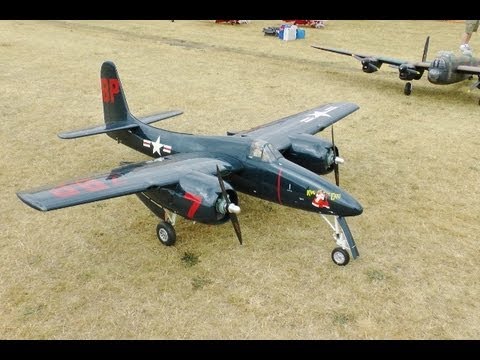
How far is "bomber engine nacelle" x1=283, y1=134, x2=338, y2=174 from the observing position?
11719 mm

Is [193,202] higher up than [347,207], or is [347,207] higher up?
[193,202]

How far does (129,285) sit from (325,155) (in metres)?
6.13

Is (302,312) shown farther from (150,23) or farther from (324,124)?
(150,23)

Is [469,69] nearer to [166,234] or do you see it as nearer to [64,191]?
[166,234]

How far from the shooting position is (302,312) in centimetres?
862

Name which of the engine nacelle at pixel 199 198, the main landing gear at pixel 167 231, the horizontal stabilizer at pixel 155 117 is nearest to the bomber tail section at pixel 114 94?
the horizontal stabilizer at pixel 155 117

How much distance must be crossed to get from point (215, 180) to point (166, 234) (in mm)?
2050

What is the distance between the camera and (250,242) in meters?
10.9

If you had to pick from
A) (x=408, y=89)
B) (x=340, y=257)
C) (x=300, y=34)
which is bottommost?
(x=340, y=257)

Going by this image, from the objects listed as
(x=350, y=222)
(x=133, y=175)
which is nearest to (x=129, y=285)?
(x=133, y=175)

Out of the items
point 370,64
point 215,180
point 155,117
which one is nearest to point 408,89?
point 370,64

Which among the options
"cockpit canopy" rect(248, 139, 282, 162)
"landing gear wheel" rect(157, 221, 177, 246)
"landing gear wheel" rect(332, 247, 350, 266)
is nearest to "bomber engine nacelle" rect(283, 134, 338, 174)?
"cockpit canopy" rect(248, 139, 282, 162)

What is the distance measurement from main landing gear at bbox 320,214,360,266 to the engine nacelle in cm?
260

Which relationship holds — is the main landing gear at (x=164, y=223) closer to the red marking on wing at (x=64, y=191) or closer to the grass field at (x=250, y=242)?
the grass field at (x=250, y=242)
